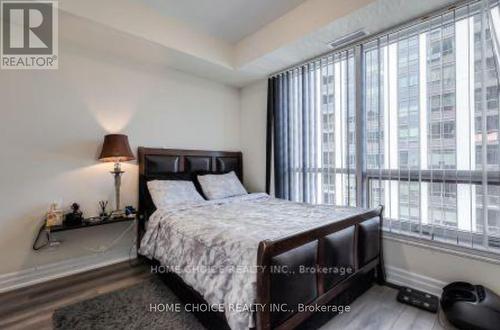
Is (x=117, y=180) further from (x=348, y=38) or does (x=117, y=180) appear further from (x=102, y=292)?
(x=348, y=38)

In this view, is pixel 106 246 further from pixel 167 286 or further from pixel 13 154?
pixel 13 154

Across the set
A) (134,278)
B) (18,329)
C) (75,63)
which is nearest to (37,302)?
(18,329)

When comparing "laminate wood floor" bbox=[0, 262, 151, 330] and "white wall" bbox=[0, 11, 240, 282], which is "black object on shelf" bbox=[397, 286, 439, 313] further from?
"white wall" bbox=[0, 11, 240, 282]

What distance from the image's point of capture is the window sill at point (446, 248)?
1.96 m

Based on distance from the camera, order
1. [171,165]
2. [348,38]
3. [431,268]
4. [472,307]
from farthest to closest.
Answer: [171,165]
[348,38]
[431,268]
[472,307]

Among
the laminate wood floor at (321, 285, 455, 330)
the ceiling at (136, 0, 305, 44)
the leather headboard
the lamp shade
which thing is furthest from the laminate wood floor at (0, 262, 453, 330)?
the ceiling at (136, 0, 305, 44)

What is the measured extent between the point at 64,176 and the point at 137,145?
82 centimetres

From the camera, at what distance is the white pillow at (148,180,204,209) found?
2809 mm

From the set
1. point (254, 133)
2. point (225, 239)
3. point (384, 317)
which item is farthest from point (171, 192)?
point (384, 317)

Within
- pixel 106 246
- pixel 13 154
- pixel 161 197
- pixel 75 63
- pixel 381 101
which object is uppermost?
pixel 75 63

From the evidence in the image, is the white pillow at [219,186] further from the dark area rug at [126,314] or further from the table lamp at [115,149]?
the dark area rug at [126,314]

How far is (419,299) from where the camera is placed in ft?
6.80

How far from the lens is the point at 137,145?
315 cm

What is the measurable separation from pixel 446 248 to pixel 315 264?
1308 mm
